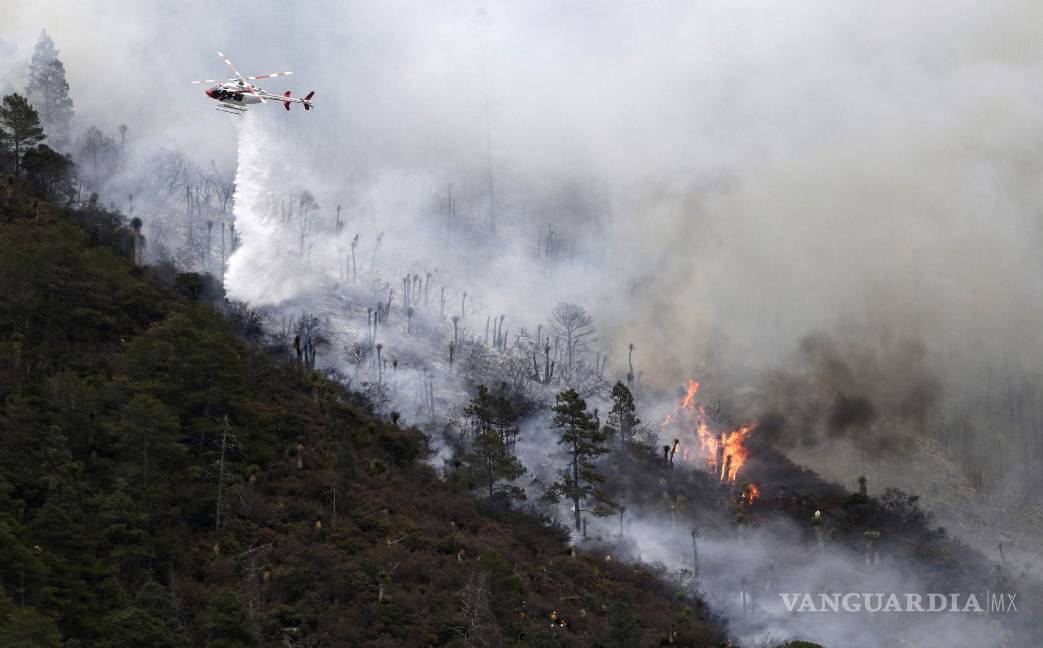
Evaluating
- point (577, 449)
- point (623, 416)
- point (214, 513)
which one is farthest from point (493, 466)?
point (623, 416)

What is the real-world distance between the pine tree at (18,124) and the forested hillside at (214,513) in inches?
673

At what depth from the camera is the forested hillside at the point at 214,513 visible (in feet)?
263

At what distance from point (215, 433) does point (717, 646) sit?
161 ft

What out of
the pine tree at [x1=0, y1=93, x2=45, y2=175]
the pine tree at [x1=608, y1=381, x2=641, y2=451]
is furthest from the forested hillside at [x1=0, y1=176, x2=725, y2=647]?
the pine tree at [x1=608, y1=381, x2=641, y2=451]

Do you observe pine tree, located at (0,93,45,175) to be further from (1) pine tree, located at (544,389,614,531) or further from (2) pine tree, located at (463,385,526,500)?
(1) pine tree, located at (544,389,614,531)

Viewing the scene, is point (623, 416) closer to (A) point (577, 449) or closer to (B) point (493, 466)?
(A) point (577, 449)

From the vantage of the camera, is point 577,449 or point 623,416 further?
point 623,416

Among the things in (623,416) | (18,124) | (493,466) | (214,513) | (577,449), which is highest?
(18,124)

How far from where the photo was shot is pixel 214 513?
338 ft

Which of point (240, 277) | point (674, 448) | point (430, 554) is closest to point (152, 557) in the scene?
point (430, 554)

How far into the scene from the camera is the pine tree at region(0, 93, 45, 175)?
155250 mm

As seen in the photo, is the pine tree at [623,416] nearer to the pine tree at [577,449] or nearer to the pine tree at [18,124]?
the pine tree at [577,449]

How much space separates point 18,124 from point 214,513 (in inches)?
Result: 2900

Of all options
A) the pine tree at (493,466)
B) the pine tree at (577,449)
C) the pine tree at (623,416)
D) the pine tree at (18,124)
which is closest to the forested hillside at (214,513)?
the pine tree at (493,466)
